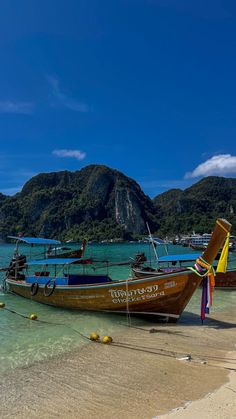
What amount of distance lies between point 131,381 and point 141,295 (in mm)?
4980

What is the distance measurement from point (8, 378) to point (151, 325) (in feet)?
17.7

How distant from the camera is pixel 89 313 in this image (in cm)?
1315

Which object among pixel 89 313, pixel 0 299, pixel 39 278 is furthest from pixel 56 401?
pixel 0 299

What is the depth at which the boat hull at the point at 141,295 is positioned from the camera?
11.0 metres

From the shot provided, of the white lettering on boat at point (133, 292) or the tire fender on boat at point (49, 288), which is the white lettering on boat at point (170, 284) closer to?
the white lettering on boat at point (133, 292)

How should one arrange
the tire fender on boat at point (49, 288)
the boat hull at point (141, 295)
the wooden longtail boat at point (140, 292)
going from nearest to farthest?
the wooden longtail boat at point (140, 292)
the boat hull at point (141, 295)
the tire fender on boat at point (49, 288)

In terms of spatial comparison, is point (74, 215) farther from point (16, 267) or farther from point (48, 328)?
point (48, 328)

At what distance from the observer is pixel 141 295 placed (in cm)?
1153

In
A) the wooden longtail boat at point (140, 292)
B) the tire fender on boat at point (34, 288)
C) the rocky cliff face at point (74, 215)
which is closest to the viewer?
the wooden longtail boat at point (140, 292)

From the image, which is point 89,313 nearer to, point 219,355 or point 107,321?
point 107,321

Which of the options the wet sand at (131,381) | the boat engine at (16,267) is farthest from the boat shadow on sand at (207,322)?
the boat engine at (16,267)

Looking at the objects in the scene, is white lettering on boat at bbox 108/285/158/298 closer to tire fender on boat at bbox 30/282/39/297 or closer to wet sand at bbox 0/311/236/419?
wet sand at bbox 0/311/236/419

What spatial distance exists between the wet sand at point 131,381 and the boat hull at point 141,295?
1578 millimetres

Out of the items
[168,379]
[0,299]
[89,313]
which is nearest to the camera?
[168,379]
